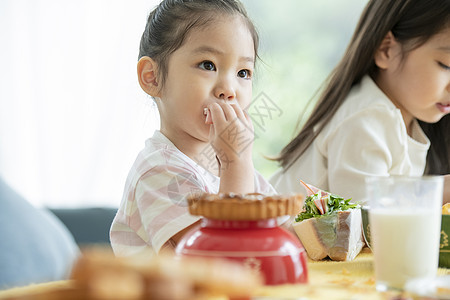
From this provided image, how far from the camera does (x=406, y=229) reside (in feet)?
2.43

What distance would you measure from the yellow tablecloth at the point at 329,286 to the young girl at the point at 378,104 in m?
0.60

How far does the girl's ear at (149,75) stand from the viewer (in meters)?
1.34

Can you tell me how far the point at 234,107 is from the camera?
1163mm

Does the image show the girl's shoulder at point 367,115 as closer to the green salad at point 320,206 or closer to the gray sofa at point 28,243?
the green salad at point 320,206

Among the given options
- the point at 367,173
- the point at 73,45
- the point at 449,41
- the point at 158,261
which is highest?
the point at 73,45

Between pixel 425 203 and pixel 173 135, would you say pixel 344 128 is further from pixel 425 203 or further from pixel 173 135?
pixel 425 203

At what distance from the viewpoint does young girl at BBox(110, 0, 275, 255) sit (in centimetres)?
110

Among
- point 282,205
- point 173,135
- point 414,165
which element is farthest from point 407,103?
point 282,205

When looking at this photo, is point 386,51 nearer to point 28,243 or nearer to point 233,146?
point 233,146

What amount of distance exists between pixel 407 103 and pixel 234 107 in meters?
0.90

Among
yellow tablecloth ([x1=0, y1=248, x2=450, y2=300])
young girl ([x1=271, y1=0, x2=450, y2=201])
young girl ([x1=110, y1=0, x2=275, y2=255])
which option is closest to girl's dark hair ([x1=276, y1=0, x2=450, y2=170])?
young girl ([x1=271, y1=0, x2=450, y2=201])

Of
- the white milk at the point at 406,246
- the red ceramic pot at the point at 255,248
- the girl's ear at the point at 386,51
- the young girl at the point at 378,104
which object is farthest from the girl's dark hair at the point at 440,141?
the red ceramic pot at the point at 255,248

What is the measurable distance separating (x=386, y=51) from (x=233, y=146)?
37.8 inches

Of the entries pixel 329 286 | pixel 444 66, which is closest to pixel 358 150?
pixel 444 66
